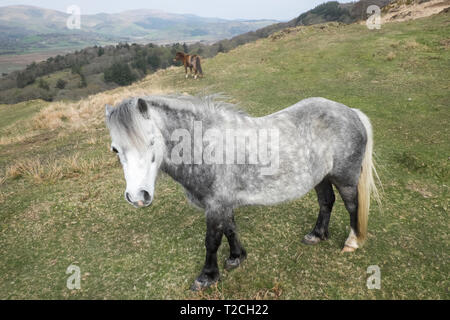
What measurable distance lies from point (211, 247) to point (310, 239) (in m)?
1.88

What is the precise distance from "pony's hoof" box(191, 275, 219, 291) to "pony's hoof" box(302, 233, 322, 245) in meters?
1.66

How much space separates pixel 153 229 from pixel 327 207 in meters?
3.09

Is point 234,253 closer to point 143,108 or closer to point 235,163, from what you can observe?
point 235,163

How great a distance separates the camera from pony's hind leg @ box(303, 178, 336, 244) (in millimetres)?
3943

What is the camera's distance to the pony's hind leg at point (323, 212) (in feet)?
12.9

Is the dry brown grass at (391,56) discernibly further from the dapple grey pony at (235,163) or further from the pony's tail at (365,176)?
the dapple grey pony at (235,163)

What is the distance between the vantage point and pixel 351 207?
3.62 meters

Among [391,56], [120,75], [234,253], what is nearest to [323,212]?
[234,253]

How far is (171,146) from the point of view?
265 centimetres

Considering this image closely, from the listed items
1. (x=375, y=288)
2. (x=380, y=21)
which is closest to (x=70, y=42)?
(x=380, y=21)

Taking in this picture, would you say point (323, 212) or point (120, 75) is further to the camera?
point (120, 75)

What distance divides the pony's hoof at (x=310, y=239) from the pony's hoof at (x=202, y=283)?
166cm

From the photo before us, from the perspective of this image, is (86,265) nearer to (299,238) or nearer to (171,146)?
(171,146)

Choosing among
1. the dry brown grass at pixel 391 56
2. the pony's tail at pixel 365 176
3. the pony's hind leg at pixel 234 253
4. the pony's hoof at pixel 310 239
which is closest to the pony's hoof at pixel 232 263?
the pony's hind leg at pixel 234 253
